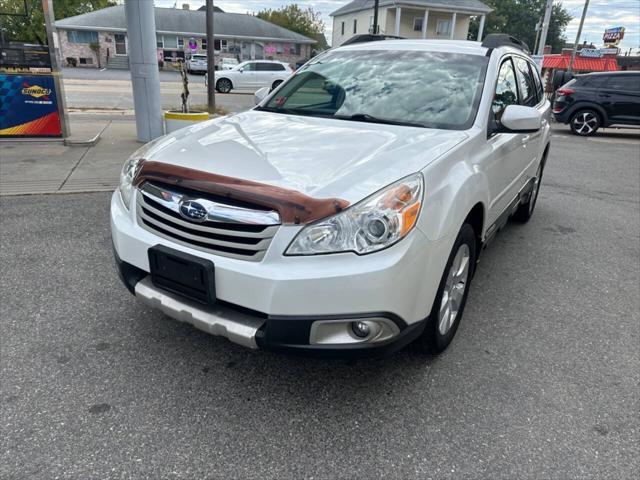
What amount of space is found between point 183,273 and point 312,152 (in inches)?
34.9

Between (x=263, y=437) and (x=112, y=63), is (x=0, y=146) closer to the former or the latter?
(x=263, y=437)

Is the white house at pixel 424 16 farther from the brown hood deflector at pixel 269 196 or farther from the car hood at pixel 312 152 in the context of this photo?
the brown hood deflector at pixel 269 196

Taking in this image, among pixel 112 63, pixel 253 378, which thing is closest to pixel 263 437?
pixel 253 378

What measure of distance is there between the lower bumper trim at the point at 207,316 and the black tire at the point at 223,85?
23487mm

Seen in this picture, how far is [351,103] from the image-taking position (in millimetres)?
3393

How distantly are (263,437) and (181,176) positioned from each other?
125 centimetres

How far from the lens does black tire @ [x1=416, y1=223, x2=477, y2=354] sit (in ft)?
8.11

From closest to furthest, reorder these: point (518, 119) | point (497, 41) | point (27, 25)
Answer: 1. point (518, 119)
2. point (497, 41)
3. point (27, 25)

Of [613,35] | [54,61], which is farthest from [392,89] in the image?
[613,35]

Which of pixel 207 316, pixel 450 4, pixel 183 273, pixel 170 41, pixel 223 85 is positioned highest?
pixel 450 4

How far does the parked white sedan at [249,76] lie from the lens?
79.8 feet

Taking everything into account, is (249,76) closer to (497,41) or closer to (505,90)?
(497,41)

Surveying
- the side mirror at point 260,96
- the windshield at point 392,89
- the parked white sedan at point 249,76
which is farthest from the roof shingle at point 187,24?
the windshield at point 392,89

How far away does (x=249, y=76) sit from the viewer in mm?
24734
